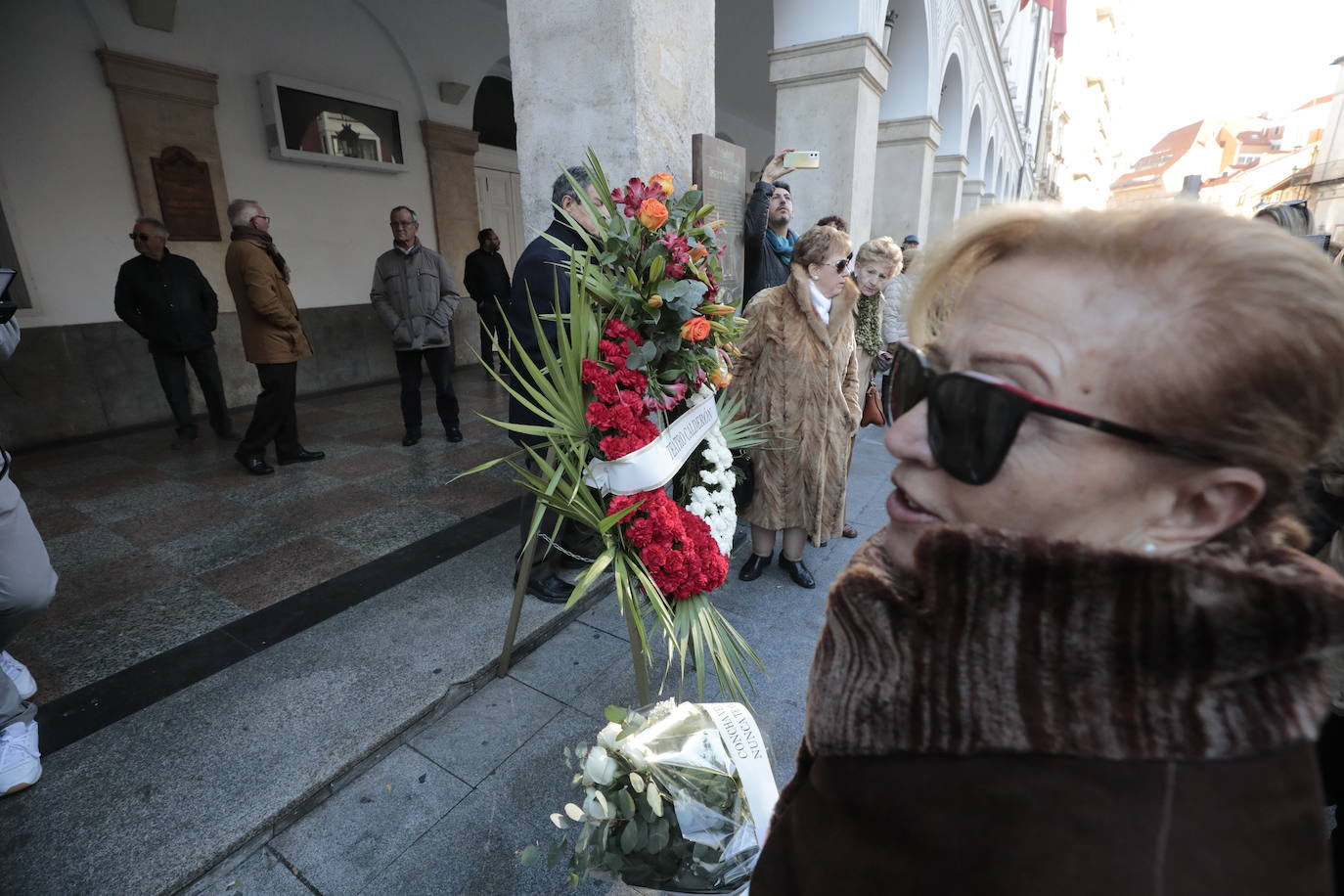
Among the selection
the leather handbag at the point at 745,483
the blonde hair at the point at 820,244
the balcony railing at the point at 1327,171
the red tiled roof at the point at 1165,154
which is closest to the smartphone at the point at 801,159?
the blonde hair at the point at 820,244

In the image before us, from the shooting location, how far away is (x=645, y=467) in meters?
2.10

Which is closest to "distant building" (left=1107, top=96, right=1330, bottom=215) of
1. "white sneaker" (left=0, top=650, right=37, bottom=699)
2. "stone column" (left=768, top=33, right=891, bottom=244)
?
"stone column" (left=768, top=33, right=891, bottom=244)

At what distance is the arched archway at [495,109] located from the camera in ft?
32.0

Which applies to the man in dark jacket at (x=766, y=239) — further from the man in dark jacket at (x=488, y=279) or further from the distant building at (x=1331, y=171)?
the distant building at (x=1331, y=171)

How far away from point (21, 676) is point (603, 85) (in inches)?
144

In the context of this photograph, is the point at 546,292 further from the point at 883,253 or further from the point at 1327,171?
the point at 1327,171

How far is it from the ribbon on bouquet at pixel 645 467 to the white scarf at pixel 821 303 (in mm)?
1242

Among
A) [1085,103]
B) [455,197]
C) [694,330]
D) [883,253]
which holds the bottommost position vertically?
[694,330]

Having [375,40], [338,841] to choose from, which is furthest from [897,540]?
[375,40]

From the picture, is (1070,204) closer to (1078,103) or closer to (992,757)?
(992,757)

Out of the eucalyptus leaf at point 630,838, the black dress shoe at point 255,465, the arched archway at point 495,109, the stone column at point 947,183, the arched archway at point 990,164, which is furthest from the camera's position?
the arched archway at point 990,164

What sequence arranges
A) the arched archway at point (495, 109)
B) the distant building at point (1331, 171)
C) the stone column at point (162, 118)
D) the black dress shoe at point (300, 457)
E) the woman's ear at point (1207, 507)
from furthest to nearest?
the distant building at point (1331, 171) < the arched archway at point (495, 109) < the stone column at point (162, 118) < the black dress shoe at point (300, 457) < the woman's ear at point (1207, 507)

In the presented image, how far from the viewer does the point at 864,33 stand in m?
5.80

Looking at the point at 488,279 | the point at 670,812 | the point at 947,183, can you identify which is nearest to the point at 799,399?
the point at 670,812
